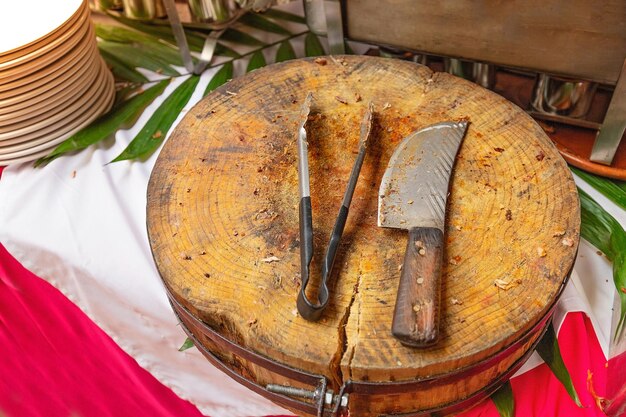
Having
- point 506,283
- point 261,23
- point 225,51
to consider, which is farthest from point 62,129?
point 506,283

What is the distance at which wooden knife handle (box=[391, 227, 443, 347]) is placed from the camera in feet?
2.22

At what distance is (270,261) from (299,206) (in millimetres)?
86

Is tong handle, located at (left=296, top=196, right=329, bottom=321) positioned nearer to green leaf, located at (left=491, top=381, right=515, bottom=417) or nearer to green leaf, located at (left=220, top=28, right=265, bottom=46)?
green leaf, located at (left=491, top=381, right=515, bottom=417)

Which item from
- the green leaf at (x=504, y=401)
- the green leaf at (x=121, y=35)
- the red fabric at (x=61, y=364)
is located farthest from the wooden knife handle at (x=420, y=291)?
the green leaf at (x=121, y=35)

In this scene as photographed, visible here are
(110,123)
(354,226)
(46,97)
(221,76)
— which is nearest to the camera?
(354,226)

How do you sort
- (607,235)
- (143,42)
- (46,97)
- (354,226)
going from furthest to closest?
(143,42)
(46,97)
(607,235)
(354,226)

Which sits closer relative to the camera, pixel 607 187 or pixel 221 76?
pixel 607 187

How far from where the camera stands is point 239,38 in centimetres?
146

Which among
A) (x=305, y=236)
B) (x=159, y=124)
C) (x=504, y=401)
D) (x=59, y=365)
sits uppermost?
(x=305, y=236)

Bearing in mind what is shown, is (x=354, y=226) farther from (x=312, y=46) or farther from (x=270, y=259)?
(x=312, y=46)

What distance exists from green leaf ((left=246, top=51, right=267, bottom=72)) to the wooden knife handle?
76cm

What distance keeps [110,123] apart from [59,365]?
50 centimetres

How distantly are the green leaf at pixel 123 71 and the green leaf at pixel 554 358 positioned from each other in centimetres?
99

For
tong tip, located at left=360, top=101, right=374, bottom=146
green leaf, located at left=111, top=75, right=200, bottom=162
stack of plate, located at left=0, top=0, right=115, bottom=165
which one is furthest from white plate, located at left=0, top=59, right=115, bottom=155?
tong tip, located at left=360, top=101, right=374, bottom=146
